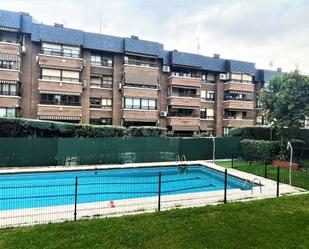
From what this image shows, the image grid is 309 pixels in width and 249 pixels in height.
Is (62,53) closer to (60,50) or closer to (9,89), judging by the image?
(60,50)

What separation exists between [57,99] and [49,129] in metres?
7.30

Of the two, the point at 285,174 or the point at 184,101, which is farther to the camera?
the point at 184,101

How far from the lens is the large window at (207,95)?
121 ft

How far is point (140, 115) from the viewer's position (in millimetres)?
30781

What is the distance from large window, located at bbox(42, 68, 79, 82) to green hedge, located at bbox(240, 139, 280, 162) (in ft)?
61.4

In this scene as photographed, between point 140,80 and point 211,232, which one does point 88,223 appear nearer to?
point 211,232

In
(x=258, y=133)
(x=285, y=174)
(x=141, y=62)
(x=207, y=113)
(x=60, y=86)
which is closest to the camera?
(x=285, y=174)


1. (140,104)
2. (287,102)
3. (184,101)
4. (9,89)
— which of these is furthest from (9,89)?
(287,102)

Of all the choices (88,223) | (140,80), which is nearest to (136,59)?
(140,80)

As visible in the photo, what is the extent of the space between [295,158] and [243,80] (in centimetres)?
1932

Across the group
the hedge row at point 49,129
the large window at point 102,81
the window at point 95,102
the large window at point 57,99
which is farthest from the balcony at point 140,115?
the large window at point 57,99

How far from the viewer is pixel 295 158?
20625 mm

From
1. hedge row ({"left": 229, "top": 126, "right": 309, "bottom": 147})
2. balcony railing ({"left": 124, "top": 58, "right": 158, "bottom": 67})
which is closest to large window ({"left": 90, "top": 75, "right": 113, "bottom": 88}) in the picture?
balcony railing ({"left": 124, "top": 58, "right": 158, "bottom": 67})

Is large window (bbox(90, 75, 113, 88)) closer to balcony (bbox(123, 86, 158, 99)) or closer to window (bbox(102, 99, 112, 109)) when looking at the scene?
window (bbox(102, 99, 112, 109))
